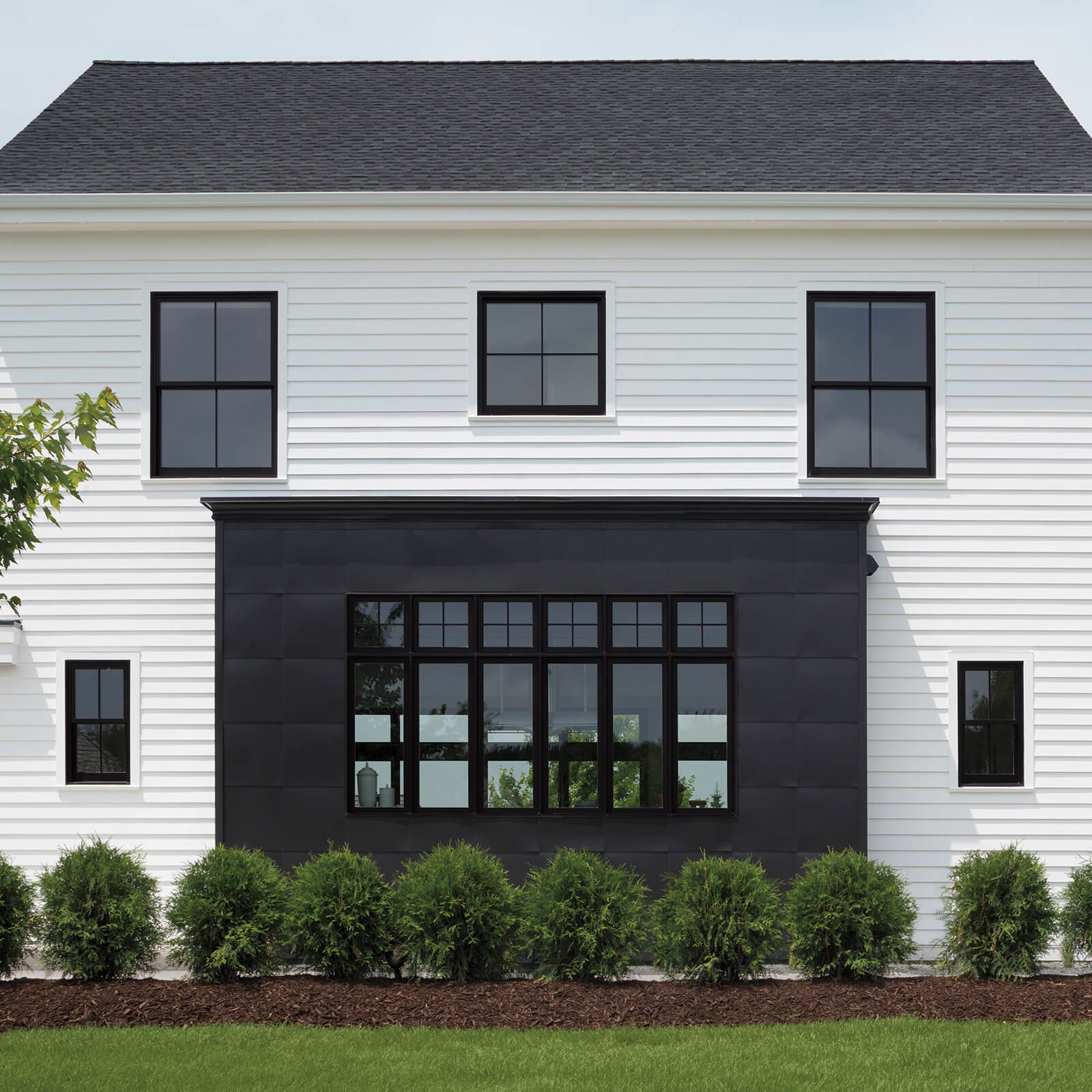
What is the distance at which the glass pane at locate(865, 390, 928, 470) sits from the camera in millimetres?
10109

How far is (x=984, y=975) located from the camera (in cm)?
817

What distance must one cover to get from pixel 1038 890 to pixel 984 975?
0.76 meters

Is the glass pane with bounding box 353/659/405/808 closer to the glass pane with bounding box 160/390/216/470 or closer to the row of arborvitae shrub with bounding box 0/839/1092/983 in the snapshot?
the row of arborvitae shrub with bounding box 0/839/1092/983

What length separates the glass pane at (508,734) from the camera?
374 inches

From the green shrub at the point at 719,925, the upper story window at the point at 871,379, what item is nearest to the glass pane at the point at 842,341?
the upper story window at the point at 871,379

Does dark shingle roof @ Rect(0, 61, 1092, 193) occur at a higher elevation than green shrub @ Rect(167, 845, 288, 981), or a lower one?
higher

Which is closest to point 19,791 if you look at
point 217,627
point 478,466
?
point 217,627

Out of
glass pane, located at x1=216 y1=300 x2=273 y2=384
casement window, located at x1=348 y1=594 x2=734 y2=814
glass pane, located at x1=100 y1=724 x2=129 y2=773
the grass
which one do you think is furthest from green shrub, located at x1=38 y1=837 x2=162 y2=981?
glass pane, located at x1=216 y1=300 x2=273 y2=384

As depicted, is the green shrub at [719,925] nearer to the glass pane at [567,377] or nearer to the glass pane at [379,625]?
the glass pane at [379,625]

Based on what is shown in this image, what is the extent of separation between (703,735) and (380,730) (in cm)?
282

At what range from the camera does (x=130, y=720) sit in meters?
9.90

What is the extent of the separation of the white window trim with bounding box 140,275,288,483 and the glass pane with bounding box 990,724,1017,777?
22.7 ft

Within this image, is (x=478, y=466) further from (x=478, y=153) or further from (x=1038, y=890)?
(x=1038, y=890)

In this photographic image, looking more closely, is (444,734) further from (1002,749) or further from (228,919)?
(1002,749)
